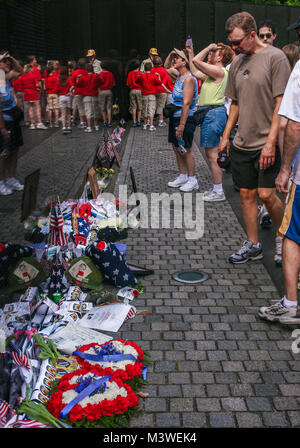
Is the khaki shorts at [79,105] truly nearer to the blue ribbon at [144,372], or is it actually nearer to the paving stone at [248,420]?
the blue ribbon at [144,372]

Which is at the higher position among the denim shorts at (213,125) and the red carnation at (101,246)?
the denim shorts at (213,125)

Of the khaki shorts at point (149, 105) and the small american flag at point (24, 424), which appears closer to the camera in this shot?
the small american flag at point (24, 424)

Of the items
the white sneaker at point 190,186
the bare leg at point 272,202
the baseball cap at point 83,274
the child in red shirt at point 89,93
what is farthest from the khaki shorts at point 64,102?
the bare leg at point 272,202

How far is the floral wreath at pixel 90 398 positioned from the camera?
2982 millimetres

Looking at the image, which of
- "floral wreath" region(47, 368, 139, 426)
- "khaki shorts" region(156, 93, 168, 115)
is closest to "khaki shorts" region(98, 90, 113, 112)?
"khaki shorts" region(156, 93, 168, 115)

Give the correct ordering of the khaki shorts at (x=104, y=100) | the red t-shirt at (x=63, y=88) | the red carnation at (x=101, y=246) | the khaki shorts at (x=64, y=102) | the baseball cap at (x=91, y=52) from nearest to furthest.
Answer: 1. the red carnation at (x=101, y=246)
2. the red t-shirt at (x=63, y=88)
3. the khaki shorts at (x=64, y=102)
4. the baseball cap at (x=91, y=52)
5. the khaki shorts at (x=104, y=100)

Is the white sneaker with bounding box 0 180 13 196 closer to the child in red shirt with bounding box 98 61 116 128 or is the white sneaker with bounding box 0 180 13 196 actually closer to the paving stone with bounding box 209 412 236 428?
the paving stone with bounding box 209 412 236 428

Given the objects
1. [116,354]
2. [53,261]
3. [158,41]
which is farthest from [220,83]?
[158,41]

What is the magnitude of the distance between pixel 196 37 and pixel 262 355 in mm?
20443

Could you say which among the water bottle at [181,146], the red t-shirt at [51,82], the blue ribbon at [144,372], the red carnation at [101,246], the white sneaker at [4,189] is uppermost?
the red t-shirt at [51,82]

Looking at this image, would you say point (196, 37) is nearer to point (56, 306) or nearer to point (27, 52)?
point (27, 52)

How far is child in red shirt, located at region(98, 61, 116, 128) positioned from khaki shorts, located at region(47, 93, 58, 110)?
2.46 meters

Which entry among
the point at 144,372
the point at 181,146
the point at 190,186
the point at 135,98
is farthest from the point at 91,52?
the point at 144,372

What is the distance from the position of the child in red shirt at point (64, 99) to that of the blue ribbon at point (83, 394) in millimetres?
4610
